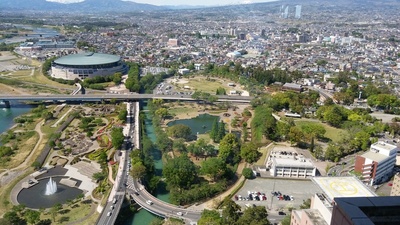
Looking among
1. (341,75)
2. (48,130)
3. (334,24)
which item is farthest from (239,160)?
(334,24)

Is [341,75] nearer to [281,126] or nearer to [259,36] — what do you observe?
[281,126]

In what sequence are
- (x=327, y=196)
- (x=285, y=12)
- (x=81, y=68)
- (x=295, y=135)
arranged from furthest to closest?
(x=285, y=12) → (x=81, y=68) → (x=295, y=135) → (x=327, y=196)

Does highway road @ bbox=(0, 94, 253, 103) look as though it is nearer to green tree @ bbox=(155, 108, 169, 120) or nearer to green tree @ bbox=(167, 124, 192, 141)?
green tree @ bbox=(155, 108, 169, 120)

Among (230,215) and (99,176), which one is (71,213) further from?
(230,215)

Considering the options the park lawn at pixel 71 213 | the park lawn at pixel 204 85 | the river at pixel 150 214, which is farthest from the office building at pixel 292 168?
the park lawn at pixel 204 85

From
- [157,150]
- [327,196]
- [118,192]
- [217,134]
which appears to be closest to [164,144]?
[157,150]

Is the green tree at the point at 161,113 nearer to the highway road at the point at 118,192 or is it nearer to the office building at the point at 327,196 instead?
the highway road at the point at 118,192
